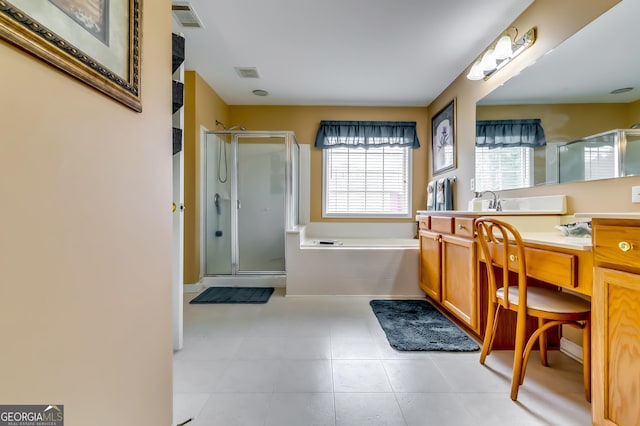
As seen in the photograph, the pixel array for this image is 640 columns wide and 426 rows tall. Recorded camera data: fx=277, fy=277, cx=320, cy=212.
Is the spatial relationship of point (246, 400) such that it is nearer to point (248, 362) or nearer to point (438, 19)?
point (248, 362)

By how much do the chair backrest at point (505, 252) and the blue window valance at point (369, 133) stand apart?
2326 mm

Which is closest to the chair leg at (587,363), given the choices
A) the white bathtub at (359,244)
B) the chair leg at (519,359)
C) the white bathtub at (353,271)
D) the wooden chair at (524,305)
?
the wooden chair at (524,305)

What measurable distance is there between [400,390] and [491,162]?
200 centimetres

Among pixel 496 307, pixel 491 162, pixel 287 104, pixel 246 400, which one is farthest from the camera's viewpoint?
pixel 287 104

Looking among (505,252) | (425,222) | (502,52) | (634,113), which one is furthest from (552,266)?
(502,52)

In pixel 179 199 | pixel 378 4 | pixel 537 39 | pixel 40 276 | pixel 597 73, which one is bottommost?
pixel 40 276

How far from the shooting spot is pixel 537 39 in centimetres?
191

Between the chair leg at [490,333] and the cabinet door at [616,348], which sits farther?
the chair leg at [490,333]

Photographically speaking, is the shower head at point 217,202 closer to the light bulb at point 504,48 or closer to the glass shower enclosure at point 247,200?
the glass shower enclosure at point 247,200

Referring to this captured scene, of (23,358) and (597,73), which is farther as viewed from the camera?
(597,73)

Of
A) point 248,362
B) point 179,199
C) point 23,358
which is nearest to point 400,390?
point 248,362

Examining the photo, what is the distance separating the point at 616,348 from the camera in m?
0.97

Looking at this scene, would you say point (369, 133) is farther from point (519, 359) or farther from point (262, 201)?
point (519, 359)

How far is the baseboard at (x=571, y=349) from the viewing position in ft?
5.52
